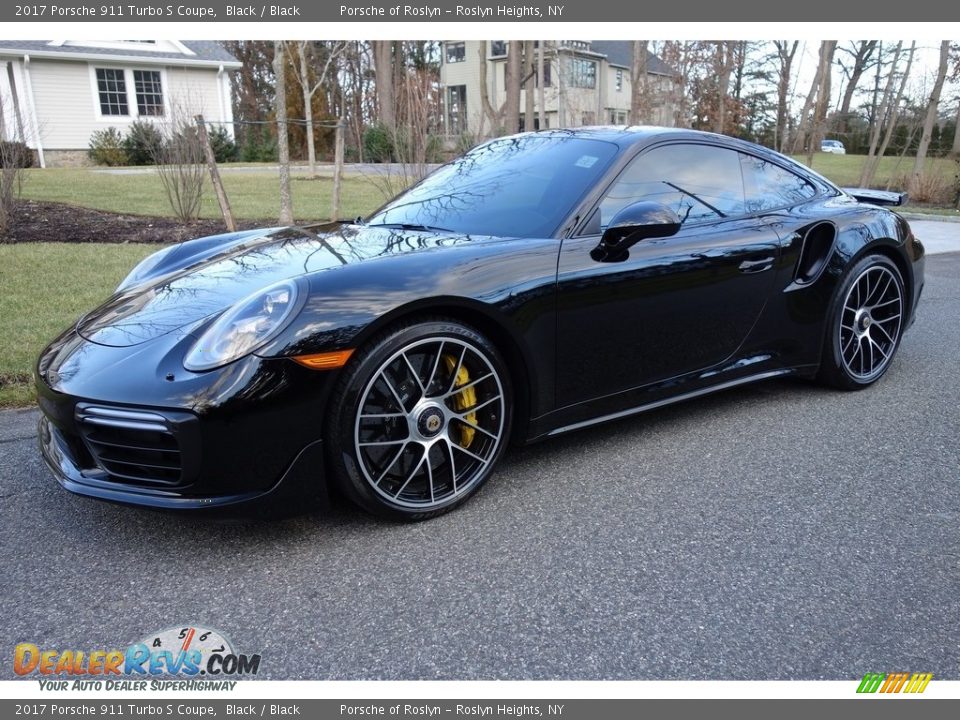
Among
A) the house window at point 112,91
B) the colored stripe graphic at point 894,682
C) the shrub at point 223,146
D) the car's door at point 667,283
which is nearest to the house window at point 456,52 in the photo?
the shrub at point 223,146

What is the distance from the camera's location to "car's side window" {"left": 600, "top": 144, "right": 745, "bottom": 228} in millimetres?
3309

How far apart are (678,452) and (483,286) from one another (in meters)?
1.27

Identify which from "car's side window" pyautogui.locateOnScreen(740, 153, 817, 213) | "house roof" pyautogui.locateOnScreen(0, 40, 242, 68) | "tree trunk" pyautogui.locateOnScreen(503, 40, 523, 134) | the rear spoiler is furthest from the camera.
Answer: "house roof" pyautogui.locateOnScreen(0, 40, 242, 68)

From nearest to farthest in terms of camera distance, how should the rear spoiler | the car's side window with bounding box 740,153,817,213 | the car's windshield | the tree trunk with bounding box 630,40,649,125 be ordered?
the car's windshield, the car's side window with bounding box 740,153,817,213, the rear spoiler, the tree trunk with bounding box 630,40,649,125

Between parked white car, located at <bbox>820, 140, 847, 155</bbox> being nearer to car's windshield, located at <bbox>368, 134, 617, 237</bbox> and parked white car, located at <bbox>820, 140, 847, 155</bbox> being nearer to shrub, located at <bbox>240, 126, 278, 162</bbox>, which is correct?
shrub, located at <bbox>240, 126, 278, 162</bbox>

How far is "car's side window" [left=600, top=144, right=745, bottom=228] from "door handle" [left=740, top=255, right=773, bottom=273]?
0.85 ft

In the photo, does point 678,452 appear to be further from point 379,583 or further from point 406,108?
point 406,108

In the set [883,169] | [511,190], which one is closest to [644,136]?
[511,190]

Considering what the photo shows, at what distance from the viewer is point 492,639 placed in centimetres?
209

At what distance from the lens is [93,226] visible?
9984 mm

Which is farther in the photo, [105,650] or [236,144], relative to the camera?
[236,144]

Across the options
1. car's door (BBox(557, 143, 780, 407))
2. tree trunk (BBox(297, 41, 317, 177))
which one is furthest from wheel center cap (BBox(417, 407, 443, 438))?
tree trunk (BBox(297, 41, 317, 177))

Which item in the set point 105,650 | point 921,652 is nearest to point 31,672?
point 105,650

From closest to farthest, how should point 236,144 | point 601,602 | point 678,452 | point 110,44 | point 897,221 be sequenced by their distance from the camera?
point 601,602
point 678,452
point 897,221
point 110,44
point 236,144
